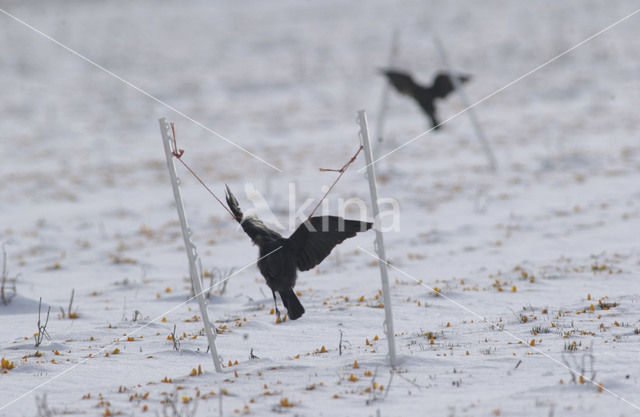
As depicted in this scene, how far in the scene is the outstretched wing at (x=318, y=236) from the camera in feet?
15.0

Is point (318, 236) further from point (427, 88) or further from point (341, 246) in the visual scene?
point (427, 88)

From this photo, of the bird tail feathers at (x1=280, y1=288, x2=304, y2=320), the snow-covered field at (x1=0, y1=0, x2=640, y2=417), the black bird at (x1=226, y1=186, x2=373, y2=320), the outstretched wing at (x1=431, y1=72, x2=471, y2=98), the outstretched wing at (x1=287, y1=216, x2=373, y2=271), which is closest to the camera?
the snow-covered field at (x1=0, y1=0, x2=640, y2=417)

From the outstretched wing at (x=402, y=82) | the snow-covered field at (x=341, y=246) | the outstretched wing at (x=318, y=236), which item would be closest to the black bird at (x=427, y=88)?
the outstretched wing at (x=402, y=82)

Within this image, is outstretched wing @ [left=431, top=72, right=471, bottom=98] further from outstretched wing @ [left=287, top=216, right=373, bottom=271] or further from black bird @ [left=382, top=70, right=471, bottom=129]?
outstretched wing @ [left=287, top=216, right=373, bottom=271]

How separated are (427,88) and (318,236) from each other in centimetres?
877

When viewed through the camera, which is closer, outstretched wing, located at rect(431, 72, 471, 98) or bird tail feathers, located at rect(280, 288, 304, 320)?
bird tail feathers, located at rect(280, 288, 304, 320)

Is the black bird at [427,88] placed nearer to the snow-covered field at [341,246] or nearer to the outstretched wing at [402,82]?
the outstretched wing at [402,82]

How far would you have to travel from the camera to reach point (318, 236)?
478 cm

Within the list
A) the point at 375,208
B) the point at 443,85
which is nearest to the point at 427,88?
the point at 443,85

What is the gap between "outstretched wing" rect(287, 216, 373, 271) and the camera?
4586mm

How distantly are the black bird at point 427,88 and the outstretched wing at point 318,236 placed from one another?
8.45 metres

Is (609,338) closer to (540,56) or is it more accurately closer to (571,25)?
(540,56)

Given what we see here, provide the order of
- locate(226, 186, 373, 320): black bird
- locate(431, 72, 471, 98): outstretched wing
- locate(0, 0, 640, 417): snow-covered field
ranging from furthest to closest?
locate(431, 72, 471, 98): outstretched wing, locate(226, 186, 373, 320): black bird, locate(0, 0, 640, 417): snow-covered field

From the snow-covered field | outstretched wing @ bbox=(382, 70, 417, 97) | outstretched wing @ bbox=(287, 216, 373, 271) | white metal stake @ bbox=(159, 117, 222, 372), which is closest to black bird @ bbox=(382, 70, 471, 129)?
outstretched wing @ bbox=(382, 70, 417, 97)
